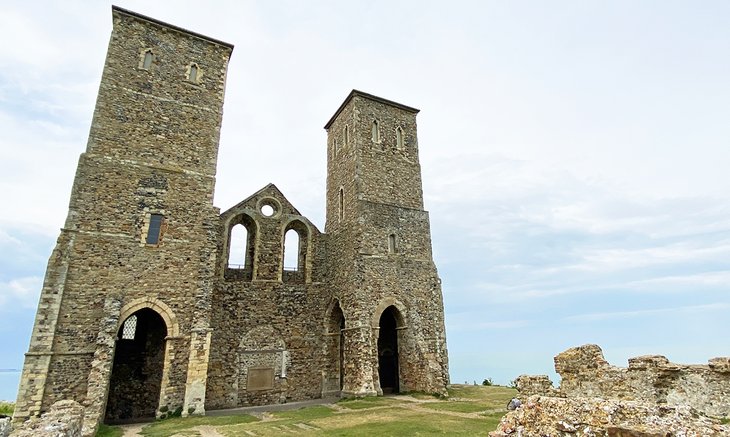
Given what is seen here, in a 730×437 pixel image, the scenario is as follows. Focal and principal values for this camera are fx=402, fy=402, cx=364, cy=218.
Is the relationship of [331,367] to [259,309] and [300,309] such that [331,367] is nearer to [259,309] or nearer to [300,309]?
[300,309]

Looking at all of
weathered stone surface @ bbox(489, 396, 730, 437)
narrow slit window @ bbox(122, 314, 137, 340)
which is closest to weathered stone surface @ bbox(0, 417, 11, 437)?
narrow slit window @ bbox(122, 314, 137, 340)

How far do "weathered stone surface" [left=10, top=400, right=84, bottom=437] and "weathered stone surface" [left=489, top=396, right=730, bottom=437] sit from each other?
755 centimetres

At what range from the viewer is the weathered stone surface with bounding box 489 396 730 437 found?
356 centimetres

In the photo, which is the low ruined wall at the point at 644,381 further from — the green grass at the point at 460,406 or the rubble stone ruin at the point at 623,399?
the green grass at the point at 460,406

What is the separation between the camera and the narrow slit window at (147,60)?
18703 millimetres

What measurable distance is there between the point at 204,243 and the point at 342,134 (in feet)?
36.8

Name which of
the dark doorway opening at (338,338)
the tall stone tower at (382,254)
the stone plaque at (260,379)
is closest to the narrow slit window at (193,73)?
the tall stone tower at (382,254)

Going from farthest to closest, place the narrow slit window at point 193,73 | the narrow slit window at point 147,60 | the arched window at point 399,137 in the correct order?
the arched window at point 399,137
the narrow slit window at point 193,73
the narrow slit window at point 147,60

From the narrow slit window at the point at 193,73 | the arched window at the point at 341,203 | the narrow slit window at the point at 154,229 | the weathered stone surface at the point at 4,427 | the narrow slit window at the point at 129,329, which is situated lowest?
the weathered stone surface at the point at 4,427

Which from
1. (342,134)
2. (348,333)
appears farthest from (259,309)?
(342,134)

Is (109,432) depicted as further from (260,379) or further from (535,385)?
(535,385)

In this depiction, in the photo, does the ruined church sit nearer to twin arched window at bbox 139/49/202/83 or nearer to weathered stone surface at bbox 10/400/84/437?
twin arched window at bbox 139/49/202/83

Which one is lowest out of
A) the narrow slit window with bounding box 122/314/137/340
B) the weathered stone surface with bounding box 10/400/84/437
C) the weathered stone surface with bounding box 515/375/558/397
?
the weathered stone surface with bounding box 10/400/84/437

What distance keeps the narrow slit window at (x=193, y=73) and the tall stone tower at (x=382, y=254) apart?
27.9ft
